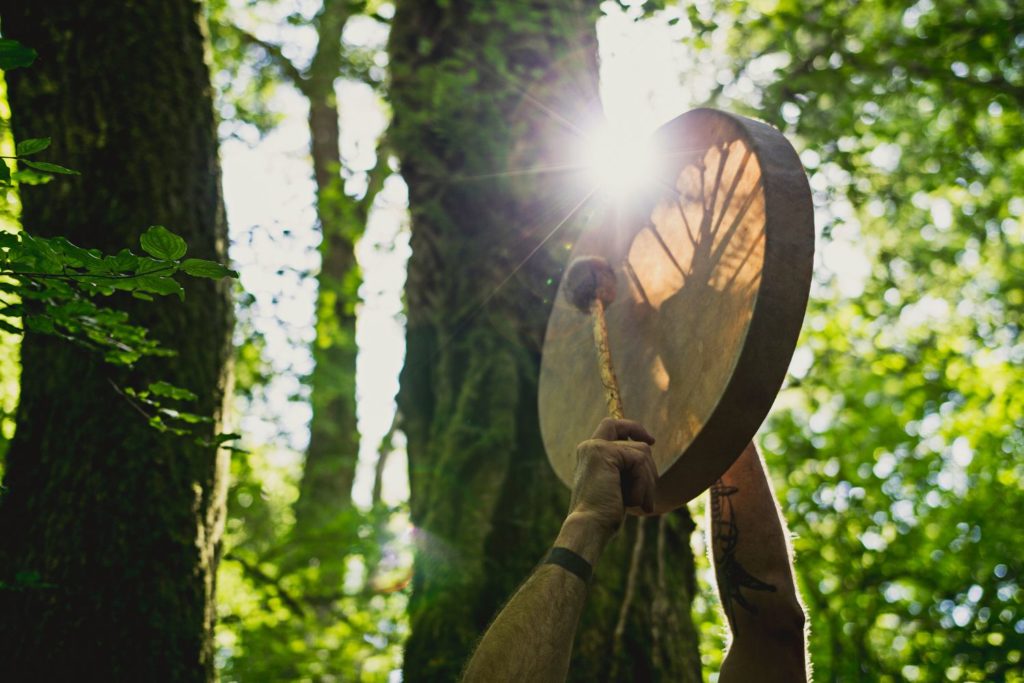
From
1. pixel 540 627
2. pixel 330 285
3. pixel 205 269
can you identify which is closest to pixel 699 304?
pixel 540 627

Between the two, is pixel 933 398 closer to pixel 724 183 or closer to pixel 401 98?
pixel 401 98

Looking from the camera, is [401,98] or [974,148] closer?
[401,98]

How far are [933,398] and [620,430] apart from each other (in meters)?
8.58

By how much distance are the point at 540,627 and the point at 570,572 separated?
130mm

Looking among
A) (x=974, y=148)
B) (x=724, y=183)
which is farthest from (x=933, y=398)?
(x=724, y=183)

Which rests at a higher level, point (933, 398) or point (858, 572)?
point (933, 398)

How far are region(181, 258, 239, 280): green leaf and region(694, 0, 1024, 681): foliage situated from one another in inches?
153

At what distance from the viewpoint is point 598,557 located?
1792mm

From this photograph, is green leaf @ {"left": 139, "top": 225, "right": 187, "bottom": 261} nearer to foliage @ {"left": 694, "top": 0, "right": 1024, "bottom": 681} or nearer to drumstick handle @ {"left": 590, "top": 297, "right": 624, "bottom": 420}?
drumstick handle @ {"left": 590, "top": 297, "right": 624, "bottom": 420}

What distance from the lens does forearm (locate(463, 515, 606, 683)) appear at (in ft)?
5.50

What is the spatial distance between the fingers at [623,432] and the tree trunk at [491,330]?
1.61m

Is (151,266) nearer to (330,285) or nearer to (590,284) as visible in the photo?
(590,284)

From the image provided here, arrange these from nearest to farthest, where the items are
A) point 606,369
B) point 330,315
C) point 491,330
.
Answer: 1. point 606,369
2. point 491,330
3. point 330,315

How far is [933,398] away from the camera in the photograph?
930 centimetres
